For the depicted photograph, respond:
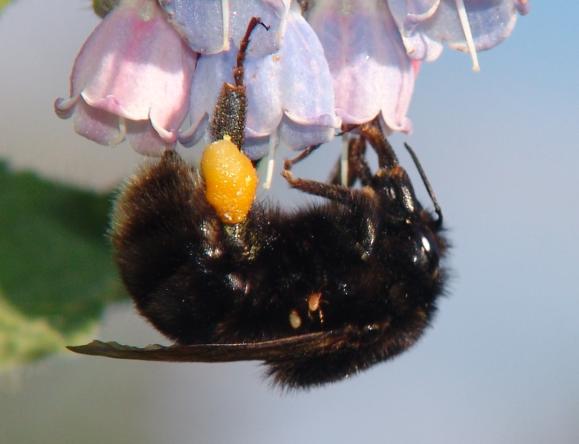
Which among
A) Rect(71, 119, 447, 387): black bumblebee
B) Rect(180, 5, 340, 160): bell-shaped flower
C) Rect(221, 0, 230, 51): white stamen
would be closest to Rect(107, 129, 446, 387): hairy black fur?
Rect(71, 119, 447, 387): black bumblebee

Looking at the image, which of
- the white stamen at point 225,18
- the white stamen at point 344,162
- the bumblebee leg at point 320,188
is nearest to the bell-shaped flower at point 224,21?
the white stamen at point 225,18

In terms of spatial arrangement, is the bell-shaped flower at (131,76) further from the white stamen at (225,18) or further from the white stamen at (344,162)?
the white stamen at (344,162)

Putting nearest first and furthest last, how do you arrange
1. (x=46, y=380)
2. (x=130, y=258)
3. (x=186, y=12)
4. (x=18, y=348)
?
(x=186, y=12) < (x=130, y=258) < (x=18, y=348) < (x=46, y=380)

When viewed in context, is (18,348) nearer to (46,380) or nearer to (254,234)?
(254,234)

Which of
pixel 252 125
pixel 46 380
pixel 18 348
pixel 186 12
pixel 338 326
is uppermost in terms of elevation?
pixel 186 12

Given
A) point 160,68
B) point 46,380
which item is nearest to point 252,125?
point 160,68

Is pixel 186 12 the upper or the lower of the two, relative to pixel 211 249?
upper

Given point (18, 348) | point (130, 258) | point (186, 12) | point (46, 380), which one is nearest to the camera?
point (186, 12)

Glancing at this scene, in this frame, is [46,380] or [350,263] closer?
[350,263]

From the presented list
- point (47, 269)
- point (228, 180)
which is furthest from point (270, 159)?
point (47, 269)
